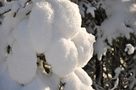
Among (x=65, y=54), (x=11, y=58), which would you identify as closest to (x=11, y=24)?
(x=11, y=58)

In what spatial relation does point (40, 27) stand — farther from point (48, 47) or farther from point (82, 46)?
point (82, 46)

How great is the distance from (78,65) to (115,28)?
3.01 meters

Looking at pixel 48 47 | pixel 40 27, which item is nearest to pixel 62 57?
pixel 48 47

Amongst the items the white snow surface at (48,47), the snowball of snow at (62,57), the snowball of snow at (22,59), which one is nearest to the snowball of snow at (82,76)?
the white snow surface at (48,47)

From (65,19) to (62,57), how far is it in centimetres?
21

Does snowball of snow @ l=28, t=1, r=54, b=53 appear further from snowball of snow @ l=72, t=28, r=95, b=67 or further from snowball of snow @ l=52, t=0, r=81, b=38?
snowball of snow @ l=72, t=28, r=95, b=67

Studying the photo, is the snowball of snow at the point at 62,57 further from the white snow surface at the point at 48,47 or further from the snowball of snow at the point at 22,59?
the snowball of snow at the point at 22,59

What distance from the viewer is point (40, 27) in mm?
2566

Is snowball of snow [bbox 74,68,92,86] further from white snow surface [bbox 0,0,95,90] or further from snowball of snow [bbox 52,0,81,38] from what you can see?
snowball of snow [bbox 52,0,81,38]

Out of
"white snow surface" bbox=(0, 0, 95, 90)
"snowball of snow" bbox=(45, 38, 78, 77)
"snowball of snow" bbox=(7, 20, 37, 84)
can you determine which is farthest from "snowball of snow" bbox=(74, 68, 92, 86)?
"snowball of snow" bbox=(7, 20, 37, 84)

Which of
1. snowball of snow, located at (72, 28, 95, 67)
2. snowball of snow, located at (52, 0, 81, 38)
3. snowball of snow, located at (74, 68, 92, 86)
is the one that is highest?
snowball of snow, located at (52, 0, 81, 38)

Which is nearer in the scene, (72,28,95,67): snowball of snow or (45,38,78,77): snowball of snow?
(45,38,78,77): snowball of snow

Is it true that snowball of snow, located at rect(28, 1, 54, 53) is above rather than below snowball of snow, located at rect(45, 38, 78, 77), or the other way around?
above

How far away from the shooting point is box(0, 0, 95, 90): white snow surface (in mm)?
2580
